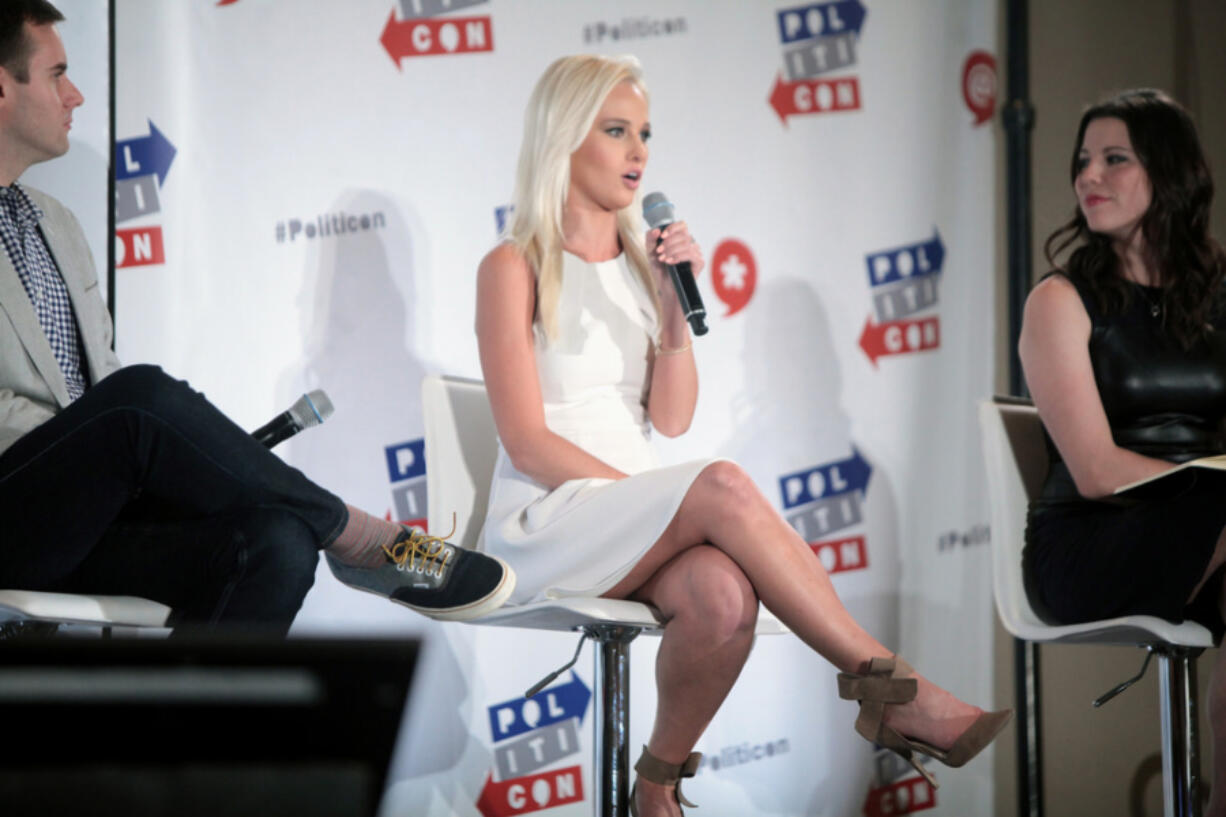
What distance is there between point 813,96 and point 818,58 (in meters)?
0.10

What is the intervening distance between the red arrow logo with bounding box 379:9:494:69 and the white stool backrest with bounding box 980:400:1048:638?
1.42 metres

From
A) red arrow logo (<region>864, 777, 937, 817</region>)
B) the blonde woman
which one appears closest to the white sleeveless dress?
the blonde woman

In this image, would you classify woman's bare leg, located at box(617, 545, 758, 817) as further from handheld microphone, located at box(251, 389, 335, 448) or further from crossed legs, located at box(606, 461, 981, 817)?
handheld microphone, located at box(251, 389, 335, 448)

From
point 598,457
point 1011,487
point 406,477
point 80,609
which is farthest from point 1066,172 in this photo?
point 80,609

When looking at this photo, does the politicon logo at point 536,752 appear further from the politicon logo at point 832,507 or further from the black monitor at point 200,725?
the black monitor at point 200,725

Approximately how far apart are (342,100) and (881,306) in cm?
137

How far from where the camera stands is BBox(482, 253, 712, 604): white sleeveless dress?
183cm

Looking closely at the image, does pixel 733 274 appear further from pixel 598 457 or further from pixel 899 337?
pixel 598 457

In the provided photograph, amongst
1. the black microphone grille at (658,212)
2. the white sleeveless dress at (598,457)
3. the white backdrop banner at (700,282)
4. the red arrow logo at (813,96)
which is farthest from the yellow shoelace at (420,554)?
the red arrow logo at (813,96)

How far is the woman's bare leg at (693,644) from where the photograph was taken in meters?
1.78

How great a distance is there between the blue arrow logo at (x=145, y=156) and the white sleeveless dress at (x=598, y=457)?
0.96 m

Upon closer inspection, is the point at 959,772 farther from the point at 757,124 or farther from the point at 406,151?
the point at 406,151

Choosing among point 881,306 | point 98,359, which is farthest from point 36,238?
point 881,306

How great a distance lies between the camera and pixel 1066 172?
312cm
